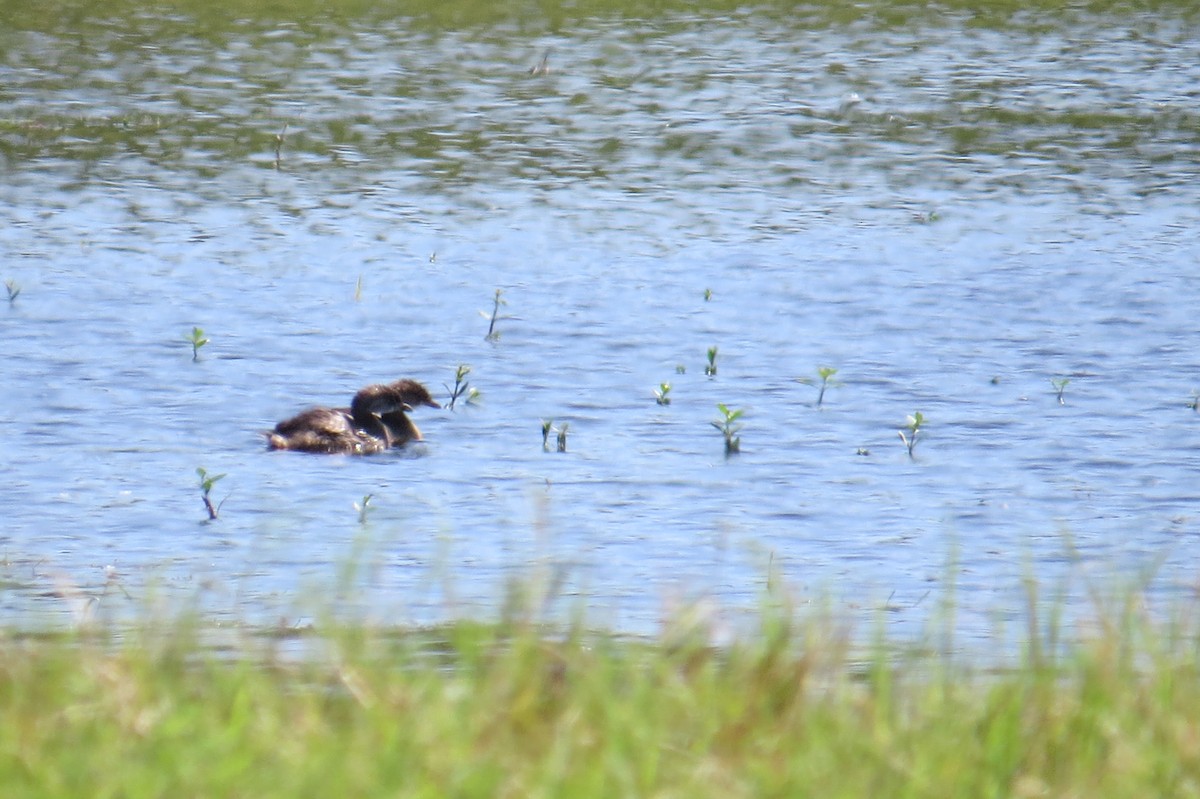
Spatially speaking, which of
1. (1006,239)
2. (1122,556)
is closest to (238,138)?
(1006,239)

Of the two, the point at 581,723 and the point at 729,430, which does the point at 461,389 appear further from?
the point at 581,723

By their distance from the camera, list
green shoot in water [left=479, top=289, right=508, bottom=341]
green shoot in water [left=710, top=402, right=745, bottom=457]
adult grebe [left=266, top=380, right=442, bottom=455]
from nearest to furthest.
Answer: green shoot in water [left=710, top=402, right=745, bottom=457]
adult grebe [left=266, top=380, right=442, bottom=455]
green shoot in water [left=479, top=289, right=508, bottom=341]

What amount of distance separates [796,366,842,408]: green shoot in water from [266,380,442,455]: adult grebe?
223 cm

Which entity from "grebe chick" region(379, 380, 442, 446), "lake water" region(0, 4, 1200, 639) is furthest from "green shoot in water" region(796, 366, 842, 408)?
"grebe chick" region(379, 380, 442, 446)

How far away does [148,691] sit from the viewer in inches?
169

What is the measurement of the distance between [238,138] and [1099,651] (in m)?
17.3

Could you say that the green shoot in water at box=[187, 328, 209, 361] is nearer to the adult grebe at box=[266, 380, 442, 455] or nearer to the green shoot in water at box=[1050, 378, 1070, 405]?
the adult grebe at box=[266, 380, 442, 455]

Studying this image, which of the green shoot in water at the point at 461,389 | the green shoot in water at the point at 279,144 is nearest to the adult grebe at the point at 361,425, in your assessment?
the green shoot in water at the point at 461,389

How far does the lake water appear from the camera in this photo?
8.35 meters

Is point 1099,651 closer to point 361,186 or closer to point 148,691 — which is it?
point 148,691

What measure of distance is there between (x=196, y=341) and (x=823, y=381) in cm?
383

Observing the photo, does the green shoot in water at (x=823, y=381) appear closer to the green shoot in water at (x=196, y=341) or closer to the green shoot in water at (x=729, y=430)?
the green shoot in water at (x=729, y=430)

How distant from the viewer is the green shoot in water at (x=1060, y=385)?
11.2 metres

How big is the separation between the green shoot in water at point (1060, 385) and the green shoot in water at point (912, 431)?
104cm
